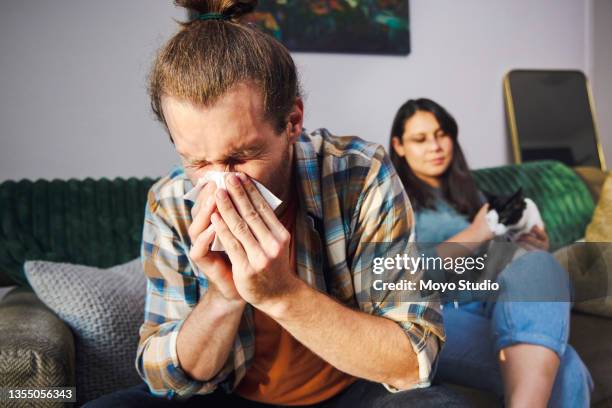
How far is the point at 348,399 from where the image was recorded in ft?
3.02

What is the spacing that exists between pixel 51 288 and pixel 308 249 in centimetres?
62

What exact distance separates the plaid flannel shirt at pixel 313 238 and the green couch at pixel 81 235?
0.21 meters

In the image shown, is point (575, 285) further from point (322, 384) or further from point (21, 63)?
point (21, 63)

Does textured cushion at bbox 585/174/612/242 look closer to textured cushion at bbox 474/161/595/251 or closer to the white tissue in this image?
textured cushion at bbox 474/161/595/251

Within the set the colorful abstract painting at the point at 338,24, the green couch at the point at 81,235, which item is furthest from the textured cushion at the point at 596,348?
the colorful abstract painting at the point at 338,24

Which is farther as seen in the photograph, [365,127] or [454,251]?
[365,127]

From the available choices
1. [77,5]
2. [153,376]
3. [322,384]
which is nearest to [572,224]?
[322,384]

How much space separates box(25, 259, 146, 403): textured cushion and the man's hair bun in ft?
2.11

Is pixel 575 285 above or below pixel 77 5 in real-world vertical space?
below

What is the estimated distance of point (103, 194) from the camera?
167 cm

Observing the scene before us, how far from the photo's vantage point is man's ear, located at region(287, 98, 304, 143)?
890mm

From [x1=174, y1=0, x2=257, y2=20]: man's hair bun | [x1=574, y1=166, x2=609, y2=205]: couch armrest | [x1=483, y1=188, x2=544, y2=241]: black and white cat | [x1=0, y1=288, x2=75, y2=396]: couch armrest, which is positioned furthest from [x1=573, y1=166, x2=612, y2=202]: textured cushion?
[x1=0, y1=288, x2=75, y2=396]: couch armrest

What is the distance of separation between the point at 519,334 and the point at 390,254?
0.36 meters

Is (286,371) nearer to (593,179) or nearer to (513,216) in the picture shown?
(513,216)
